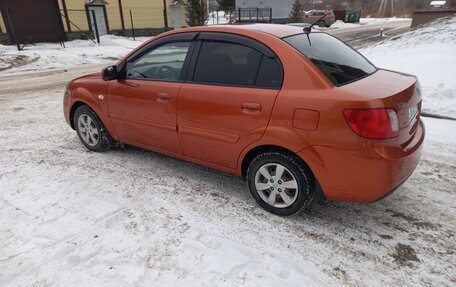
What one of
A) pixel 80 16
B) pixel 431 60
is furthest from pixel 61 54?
pixel 431 60

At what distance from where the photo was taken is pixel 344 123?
2592mm

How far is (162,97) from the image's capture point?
3658mm

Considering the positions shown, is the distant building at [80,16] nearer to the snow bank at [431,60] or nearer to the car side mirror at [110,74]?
the car side mirror at [110,74]

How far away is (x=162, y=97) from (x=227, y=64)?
2.77 feet

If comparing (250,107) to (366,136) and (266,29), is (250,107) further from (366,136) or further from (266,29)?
(366,136)

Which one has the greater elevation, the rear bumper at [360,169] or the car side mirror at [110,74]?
the car side mirror at [110,74]

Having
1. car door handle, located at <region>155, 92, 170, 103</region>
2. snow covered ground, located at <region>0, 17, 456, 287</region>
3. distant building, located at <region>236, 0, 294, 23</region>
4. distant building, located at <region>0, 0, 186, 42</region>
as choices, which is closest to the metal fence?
distant building, located at <region>236, 0, 294, 23</region>

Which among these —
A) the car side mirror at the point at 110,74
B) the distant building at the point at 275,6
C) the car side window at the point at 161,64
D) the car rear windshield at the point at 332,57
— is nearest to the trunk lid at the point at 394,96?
the car rear windshield at the point at 332,57

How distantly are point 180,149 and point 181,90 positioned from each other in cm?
68

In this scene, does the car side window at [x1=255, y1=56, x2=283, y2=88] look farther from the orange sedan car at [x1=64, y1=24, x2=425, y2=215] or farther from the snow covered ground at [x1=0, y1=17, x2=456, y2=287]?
the snow covered ground at [x1=0, y1=17, x2=456, y2=287]

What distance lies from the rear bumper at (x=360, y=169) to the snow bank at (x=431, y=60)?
3828 millimetres

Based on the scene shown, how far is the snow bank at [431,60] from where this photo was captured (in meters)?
6.20

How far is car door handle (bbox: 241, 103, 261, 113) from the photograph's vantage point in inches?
117

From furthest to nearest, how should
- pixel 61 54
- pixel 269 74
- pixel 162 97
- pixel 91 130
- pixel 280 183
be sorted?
1. pixel 61 54
2. pixel 91 130
3. pixel 162 97
4. pixel 280 183
5. pixel 269 74
